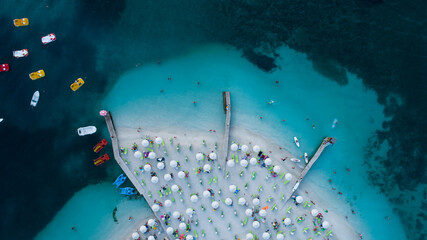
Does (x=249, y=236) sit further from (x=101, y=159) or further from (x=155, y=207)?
(x=101, y=159)

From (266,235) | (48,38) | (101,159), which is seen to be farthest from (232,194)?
(48,38)

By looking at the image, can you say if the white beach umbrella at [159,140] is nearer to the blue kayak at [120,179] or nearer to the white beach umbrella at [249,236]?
the blue kayak at [120,179]

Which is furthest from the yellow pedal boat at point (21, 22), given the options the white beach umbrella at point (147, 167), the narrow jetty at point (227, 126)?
the narrow jetty at point (227, 126)

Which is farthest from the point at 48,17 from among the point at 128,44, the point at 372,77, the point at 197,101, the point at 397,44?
the point at 397,44

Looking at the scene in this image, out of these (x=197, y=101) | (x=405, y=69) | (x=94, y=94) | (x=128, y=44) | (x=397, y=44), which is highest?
(x=397, y=44)

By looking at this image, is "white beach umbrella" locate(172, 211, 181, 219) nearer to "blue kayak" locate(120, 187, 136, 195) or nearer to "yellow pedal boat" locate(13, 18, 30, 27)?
"blue kayak" locate(120, 187, 136, 195)

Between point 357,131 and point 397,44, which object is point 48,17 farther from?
point 397,44
